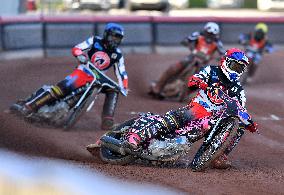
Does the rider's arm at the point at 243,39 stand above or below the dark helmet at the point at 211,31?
below

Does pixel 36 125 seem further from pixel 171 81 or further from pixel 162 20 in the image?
pixel 162 20

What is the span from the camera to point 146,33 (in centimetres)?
2836

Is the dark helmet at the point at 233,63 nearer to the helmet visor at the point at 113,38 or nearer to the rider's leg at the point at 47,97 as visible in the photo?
the helmet visor at the point at 113,38

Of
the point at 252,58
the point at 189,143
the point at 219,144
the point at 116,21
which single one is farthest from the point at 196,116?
the point at 116,21

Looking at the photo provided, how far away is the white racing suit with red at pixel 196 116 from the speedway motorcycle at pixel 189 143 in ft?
0.20

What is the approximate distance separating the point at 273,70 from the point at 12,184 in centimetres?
2073

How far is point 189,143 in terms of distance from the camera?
11172 mm

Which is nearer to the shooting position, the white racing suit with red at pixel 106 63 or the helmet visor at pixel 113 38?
the helmet visor at pixel 113 38

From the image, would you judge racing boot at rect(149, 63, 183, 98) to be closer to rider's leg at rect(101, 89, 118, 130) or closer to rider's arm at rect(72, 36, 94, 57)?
rider's leg at rect(101, 89, 118, 130)

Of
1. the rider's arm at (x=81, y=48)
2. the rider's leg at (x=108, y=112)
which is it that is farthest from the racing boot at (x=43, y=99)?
the rider's leg at (x=108, y=112)

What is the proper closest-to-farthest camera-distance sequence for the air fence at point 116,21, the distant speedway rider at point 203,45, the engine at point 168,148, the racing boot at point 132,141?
the racing boot at point 132,141 < the engine at point 168,148 < the distant speedway rider at point 203,45 < the air fence at point 116,21

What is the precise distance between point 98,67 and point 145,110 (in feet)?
10.2

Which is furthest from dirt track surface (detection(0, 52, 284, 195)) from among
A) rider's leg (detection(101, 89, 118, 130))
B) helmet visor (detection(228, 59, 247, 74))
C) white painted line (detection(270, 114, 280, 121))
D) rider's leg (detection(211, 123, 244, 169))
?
helmet visor (detection(228, 59, 247, 74))

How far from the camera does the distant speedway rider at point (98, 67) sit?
48.4 ft
